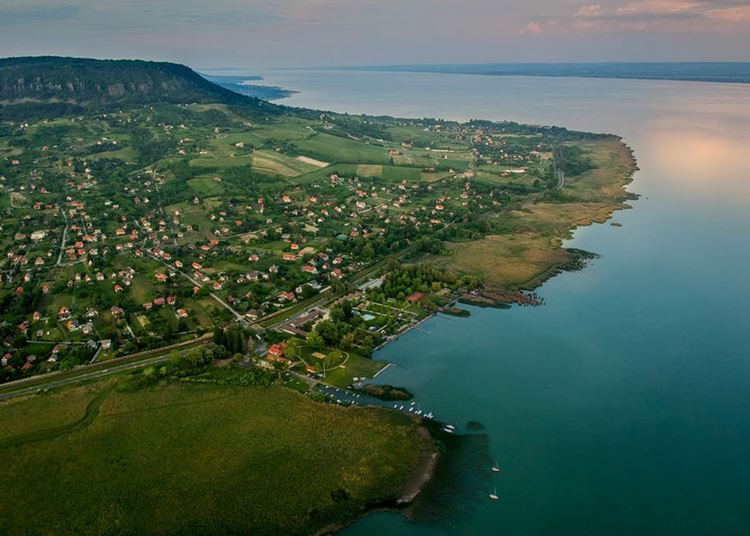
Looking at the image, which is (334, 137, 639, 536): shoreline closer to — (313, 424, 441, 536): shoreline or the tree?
(313, 424, 441, 536): shoreline

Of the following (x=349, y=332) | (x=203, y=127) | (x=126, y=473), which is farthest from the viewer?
(x=203, y=127)

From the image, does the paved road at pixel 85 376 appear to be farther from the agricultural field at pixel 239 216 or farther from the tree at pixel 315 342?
the tree at pixel 315 342

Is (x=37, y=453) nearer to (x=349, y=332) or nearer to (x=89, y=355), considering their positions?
(x=89, y=355)

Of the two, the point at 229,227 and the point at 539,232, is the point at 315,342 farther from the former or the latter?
the point at 539,232

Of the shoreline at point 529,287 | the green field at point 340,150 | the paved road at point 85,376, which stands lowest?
the shoreline at point 529,287

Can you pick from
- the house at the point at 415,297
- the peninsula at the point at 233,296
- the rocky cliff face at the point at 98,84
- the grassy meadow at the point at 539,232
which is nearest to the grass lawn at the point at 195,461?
the peninsula at the point at 233,296

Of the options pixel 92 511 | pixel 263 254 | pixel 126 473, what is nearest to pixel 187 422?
pixel 126 473

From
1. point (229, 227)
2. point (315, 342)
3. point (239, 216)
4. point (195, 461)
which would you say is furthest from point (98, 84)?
point (195, 461)
